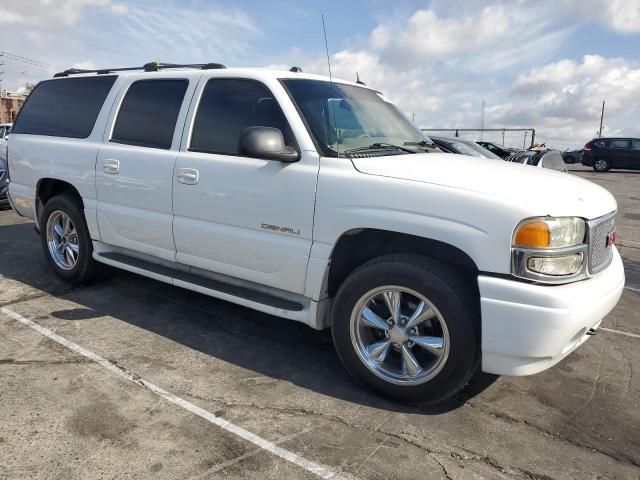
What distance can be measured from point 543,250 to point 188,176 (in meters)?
2.51

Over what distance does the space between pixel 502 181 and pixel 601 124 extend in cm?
6273

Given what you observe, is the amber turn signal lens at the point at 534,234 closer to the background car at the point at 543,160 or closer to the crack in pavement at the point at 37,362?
the crack in pavement at the point at 37,362

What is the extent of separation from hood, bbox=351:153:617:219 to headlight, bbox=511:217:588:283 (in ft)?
0.22

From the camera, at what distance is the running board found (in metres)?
3.46

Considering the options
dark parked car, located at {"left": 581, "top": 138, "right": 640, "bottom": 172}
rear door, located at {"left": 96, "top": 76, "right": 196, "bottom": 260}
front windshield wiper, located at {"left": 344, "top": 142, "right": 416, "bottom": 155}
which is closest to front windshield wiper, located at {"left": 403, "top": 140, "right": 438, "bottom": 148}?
front windshield wiper, located at {"left": 344, "top": 142, "right": 416, "bottom": 155}

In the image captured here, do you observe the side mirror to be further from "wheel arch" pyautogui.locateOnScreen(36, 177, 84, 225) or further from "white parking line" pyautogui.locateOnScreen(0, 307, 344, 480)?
"wheel arch" pyautogui.locateOnScreen(36, 177, 84, 225)

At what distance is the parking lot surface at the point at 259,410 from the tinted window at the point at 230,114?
1521 mm

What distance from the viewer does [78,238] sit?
4992 mm

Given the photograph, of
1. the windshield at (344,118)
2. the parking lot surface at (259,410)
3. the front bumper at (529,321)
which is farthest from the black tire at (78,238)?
the front bumper at (529,321)

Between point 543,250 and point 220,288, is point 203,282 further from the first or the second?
point 543,250

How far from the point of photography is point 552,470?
102 inches

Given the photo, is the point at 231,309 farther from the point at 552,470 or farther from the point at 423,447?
the point at 552,470

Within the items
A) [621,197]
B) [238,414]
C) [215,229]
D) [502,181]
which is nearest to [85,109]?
[215,229]

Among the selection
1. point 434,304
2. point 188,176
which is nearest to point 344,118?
point 188,176
